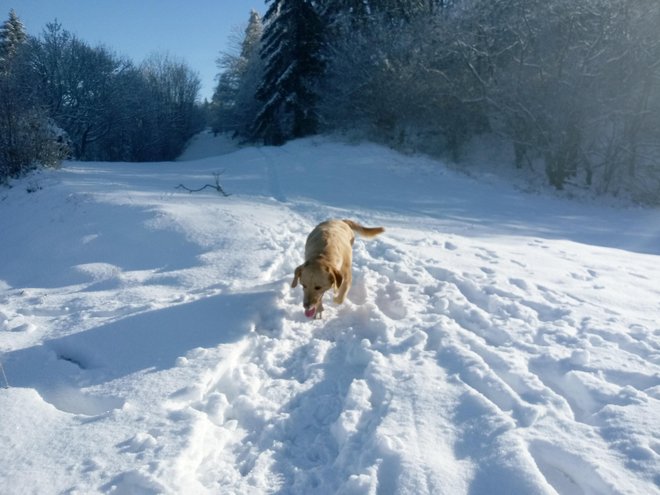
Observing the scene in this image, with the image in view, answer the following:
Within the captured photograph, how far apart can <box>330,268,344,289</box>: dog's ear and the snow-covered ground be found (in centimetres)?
37

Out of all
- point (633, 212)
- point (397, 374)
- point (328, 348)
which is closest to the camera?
point (397, 374)

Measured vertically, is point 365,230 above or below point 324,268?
above

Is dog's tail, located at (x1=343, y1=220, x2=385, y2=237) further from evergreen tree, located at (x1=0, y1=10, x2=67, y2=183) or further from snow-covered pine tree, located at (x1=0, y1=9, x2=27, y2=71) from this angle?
snow-covered pine tree, located at (x1=0, y1=9, x2=27, y2=71)

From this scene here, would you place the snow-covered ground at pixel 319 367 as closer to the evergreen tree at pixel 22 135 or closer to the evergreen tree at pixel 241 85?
the evergreen tree at pixel 22 135

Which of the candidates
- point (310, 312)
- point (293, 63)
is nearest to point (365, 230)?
point (310, 312)

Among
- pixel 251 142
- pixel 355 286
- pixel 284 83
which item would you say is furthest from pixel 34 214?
pixel 251 142

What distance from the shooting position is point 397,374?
11.0 feet

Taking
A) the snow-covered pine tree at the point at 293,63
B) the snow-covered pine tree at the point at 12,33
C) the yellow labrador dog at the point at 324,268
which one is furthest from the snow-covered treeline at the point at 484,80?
the snow-covered pine tree at the point at 12,33

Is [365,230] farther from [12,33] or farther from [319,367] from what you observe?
[12,33]

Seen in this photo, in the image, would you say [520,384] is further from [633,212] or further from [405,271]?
[633,212]

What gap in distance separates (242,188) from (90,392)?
1000cm

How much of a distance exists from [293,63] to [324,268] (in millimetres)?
21738

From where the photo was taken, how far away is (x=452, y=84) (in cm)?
1898

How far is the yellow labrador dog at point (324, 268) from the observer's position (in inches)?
171
